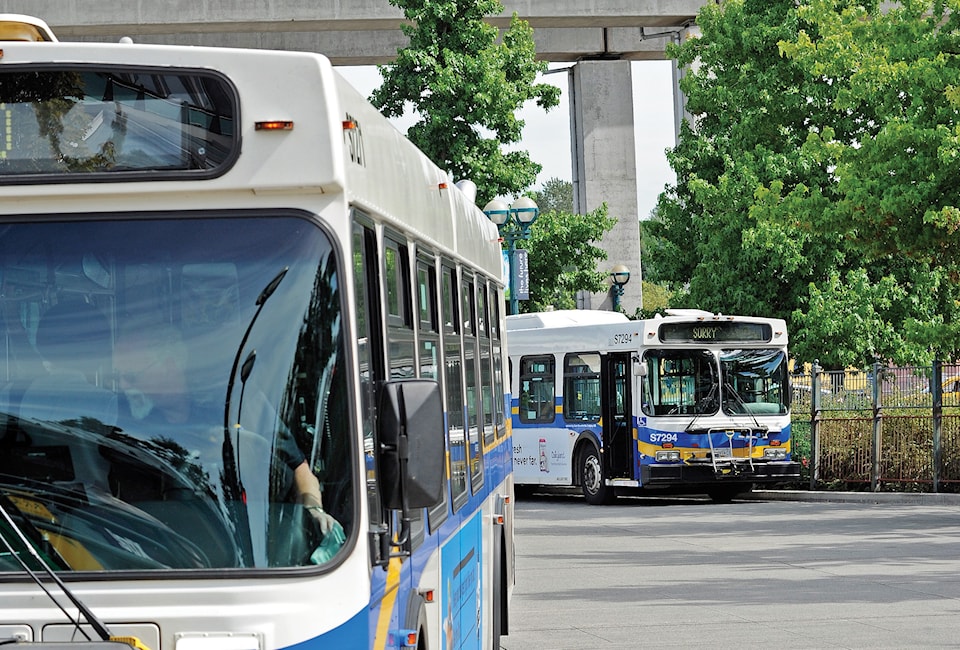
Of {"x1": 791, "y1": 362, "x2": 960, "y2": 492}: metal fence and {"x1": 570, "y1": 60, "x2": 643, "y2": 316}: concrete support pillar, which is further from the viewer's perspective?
{"x1": 570, "y1": 60, "x2": 643, "y2": 316}: concrete support pillar

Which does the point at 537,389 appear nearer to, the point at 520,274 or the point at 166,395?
the point at 520,274

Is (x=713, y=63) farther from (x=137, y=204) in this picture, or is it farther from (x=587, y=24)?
(x=137, y=204)

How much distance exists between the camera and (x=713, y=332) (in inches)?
995

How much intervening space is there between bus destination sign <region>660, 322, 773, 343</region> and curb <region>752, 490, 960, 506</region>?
103 inches

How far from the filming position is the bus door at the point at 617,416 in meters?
25.8

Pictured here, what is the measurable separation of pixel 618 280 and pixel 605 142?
4.64 meters

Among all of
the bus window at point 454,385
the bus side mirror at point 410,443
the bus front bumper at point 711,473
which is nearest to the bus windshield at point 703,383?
the bus front bumper at point 711,473

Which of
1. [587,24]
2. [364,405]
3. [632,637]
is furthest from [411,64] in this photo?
[364,405]

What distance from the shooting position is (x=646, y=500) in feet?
90.4

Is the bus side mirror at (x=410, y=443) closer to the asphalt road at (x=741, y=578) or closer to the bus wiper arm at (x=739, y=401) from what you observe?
the asphalt road at (x=741, y=578)

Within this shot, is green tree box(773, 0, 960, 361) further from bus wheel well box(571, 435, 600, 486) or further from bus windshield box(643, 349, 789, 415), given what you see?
bus wheel well box(571, 435, 600, 486)

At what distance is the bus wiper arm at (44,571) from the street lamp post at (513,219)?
20.5m

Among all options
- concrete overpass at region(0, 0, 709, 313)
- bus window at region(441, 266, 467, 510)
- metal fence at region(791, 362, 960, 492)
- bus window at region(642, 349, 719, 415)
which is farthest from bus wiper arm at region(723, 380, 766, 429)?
bus window at region(441, 266, 467, 510)

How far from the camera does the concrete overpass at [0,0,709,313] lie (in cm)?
3244
